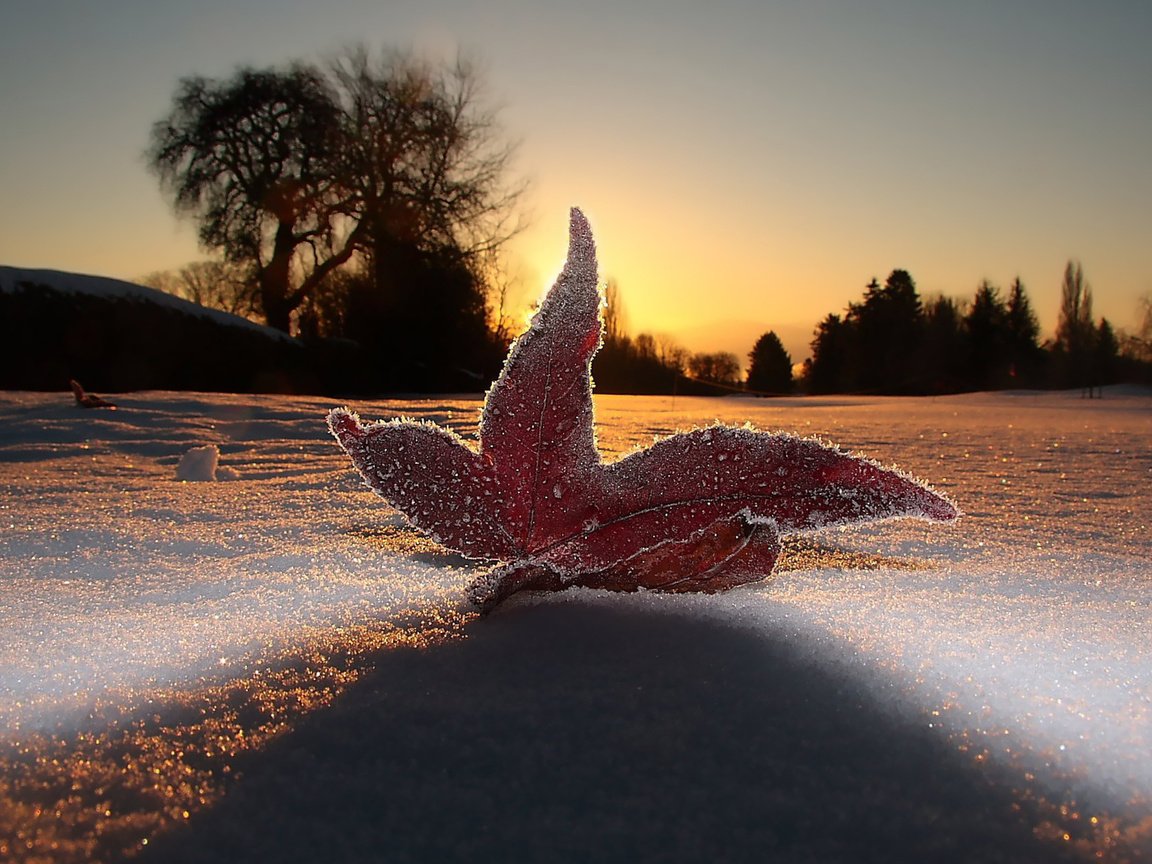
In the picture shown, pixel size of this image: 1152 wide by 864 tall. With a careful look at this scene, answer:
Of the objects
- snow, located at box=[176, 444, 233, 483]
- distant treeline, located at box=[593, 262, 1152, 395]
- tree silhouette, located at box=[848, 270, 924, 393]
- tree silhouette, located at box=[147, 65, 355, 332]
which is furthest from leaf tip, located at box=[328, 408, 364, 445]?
tree silhouette, located at box=[848, 270, 924, 393]

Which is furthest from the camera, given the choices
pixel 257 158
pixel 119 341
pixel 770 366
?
pixel 770 366

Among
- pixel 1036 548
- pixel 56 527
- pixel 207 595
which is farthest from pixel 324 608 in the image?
pixel 1036 548

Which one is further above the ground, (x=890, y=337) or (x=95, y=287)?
(x=890, y=337)

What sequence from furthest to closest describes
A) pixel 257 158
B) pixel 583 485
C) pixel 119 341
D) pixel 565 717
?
pixel 257 158 < pixel 119 341 < pixel 583 485 < pixel 565 717

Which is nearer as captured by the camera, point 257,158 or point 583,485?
point 583,485

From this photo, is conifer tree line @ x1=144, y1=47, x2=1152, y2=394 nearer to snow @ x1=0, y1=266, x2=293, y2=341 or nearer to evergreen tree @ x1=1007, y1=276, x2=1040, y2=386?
snow @ x1=0, y1=266, x2=293, y2=341

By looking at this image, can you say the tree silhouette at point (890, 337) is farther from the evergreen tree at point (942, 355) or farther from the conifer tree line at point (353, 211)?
the conifer tree line at point (353, 211)

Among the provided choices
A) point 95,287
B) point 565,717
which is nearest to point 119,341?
point 95,287

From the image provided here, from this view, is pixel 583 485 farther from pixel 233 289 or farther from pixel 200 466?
pixel 233 289
